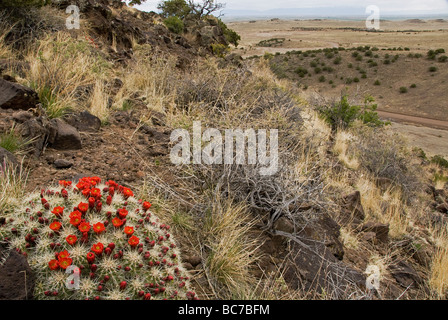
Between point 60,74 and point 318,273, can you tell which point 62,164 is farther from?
point 318,273

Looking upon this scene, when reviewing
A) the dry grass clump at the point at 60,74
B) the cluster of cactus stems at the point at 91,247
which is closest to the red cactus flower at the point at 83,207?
the cluster of cactus stems at the point at 91,247

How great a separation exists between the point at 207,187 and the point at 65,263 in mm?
1876

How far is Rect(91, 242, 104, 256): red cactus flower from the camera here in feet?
6.39

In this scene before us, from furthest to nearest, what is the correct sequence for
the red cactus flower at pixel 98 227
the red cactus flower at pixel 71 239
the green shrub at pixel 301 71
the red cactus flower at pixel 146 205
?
the green shrub at pixel 301 71, the red cactus flower at pixel 146 205, the red cactus flower at pixel 98 227, the red cactus flower at pixel 71 239

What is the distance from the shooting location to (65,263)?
187 centimetres

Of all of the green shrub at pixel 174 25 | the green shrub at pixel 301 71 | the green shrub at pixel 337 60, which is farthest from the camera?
the green shrub at pixel 337 60

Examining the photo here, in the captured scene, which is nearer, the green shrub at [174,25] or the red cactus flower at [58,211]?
the red cactus flower at [58,211]

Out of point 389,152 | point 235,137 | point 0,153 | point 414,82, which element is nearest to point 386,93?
point 414,82

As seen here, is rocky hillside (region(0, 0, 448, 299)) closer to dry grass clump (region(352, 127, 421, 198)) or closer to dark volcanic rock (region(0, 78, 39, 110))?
dark volcanic rock (region(0, 78, 39, 110))

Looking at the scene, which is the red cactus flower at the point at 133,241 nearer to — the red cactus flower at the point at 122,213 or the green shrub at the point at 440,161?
the red cactus flower at the point at 122,213

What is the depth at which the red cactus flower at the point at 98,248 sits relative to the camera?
1.95 metres

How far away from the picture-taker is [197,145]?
3699 millimetres

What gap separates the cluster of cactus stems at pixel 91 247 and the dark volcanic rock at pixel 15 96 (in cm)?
220
